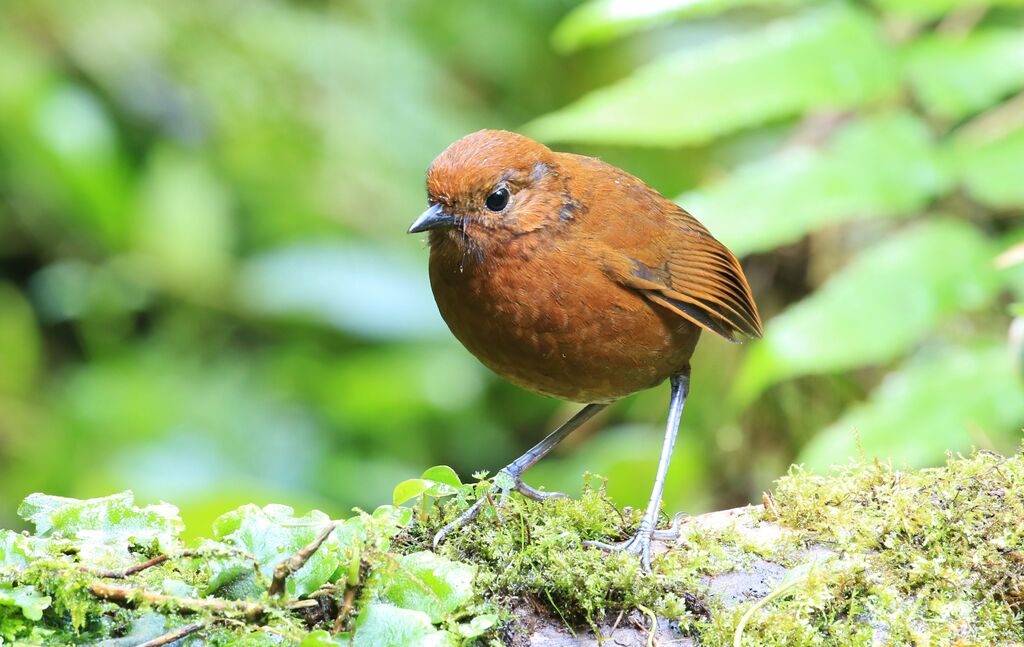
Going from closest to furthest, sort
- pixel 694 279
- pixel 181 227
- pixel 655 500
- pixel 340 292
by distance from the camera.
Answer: pixel 655 500, pixel 694 279, pixel 181 227, pixel 340 292

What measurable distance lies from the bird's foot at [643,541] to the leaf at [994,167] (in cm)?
205

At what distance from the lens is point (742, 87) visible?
408 cm

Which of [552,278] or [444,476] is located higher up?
[552,278]

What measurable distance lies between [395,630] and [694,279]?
5.21 ft

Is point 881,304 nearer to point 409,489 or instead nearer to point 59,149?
point 409,489

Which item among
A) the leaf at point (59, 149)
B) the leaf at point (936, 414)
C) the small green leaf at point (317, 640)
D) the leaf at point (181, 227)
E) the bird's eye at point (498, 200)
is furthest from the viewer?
the leaf at point (181, 227)

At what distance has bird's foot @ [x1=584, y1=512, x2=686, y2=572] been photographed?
237cm

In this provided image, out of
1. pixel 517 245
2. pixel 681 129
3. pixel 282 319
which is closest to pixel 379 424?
pixel 282 319

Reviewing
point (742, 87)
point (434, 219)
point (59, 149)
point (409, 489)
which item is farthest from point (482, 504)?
point (59, 149)

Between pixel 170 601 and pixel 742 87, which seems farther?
pixel 742 87

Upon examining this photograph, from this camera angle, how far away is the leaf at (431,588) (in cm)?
203

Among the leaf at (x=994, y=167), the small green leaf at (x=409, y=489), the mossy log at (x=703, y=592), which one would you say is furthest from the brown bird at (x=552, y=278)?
the leaf at (x=994, y=167)

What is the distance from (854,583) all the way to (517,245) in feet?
3.96

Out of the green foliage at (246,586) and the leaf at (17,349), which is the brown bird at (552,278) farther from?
the leaf at (17,349)
